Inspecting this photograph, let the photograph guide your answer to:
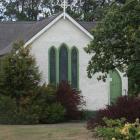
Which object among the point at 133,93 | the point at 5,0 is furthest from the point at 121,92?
the point at 5,0

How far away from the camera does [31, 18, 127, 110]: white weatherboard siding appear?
35594 mm

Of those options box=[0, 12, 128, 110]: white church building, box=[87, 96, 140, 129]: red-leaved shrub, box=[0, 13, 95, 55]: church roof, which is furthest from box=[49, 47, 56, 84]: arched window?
box=[87, 96, 140, 129]: red-leaved shrub

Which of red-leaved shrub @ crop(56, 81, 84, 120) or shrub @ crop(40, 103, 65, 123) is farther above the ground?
red-leaved shrub @ crop(56, 81, 84, 120)

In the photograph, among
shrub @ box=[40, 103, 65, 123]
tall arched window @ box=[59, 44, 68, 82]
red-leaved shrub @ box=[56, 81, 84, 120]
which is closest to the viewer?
shrub @ box=[40, 103, 65, 123]

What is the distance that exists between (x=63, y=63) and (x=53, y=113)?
537 centimetres

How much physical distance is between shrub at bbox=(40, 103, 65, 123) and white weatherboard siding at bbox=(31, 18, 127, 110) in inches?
149

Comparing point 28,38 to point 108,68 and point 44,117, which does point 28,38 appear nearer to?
point 44,117

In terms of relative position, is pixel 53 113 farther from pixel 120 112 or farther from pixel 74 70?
pixel 120 112

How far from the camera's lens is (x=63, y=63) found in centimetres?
3625

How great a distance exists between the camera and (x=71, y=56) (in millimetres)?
36094

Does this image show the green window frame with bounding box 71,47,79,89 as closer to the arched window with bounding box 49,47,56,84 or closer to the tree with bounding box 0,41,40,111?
the arched window with bounding box 49,47,56,84

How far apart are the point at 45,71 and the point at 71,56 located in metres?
1.89

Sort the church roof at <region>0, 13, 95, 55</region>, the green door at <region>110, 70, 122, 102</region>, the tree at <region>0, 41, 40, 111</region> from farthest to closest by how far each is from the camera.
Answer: the church roof at <region>0, 13, 95, 55</region>
the green door at <region>110, 70, 122, 102</region>
the tree at <region>0, 41, 40, 111</region>

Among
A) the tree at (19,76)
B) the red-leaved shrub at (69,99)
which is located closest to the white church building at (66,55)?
the red-leaved shrub at (69,99)
